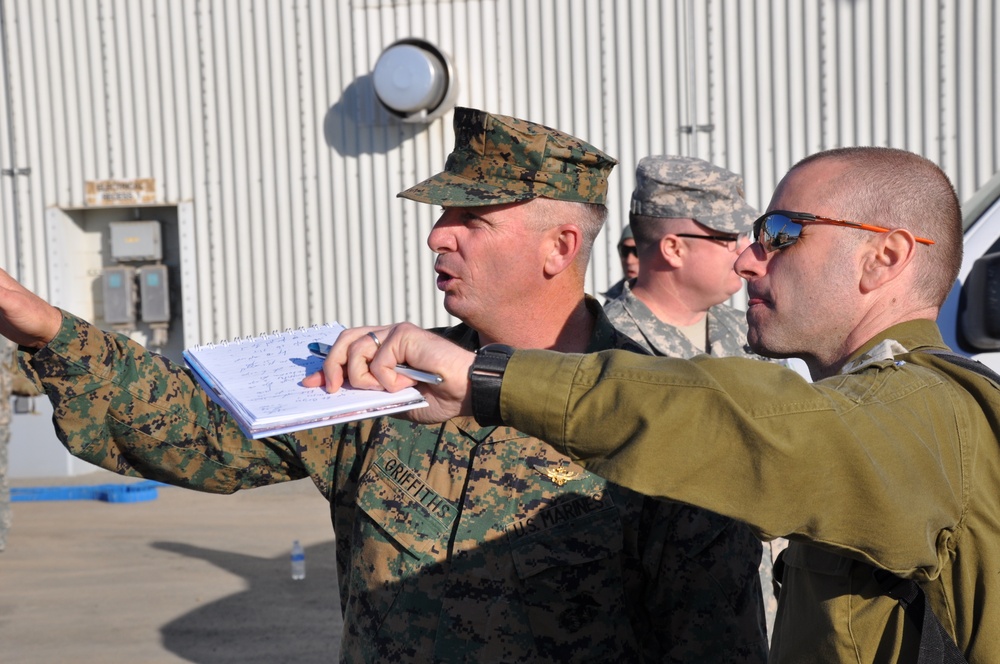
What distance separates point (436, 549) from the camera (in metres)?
2.20

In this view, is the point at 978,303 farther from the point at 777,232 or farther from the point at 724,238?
the point at 777,232

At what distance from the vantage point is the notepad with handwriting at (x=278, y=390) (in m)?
1.44

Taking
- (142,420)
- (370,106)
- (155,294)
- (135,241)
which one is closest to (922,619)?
(142,420)

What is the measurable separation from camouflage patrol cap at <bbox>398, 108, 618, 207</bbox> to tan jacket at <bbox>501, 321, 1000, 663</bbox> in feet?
3.32

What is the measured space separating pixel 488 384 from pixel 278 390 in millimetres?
362

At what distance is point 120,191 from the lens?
37.7 ft

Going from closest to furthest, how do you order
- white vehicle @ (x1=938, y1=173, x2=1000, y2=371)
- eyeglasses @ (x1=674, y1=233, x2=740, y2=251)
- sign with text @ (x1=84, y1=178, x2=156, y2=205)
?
white vehicle @ (x1=938, y1=173, x2=1000, y2=371) < eyeglasses @ (x1=674, y1=233, x2=740, y2=251) < sign with text @ (x1=84, y1=178, x2=156, y2=205)

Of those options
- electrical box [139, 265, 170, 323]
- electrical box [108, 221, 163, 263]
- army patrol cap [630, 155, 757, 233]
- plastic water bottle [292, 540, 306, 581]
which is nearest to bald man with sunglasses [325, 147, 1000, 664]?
army patrol cap [630, 155, 757, 233]

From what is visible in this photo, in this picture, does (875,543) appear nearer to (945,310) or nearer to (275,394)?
(275,394)

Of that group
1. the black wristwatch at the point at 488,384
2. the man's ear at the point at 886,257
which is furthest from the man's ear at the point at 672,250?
the black wristwatch at the point at 488,384

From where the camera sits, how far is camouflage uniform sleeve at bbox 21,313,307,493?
2090 mm

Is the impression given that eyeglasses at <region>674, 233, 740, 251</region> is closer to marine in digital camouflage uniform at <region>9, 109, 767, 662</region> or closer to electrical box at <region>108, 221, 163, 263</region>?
marine in digital camouflage uniform at <region>9, 109, 767, 662</region>

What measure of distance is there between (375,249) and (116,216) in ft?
10.3

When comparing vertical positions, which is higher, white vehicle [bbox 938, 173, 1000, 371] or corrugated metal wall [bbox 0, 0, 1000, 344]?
corrugated metal wall [bbox 0, 0, 1000, 344]
